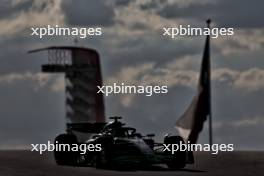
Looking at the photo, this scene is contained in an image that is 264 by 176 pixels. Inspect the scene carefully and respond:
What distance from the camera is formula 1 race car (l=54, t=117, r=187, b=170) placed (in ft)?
147

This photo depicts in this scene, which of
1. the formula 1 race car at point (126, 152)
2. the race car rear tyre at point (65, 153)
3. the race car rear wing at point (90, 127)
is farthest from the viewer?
the race car rear wing at point (90, 127)

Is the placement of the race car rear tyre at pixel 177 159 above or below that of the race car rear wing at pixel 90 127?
below

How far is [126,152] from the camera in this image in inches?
1781

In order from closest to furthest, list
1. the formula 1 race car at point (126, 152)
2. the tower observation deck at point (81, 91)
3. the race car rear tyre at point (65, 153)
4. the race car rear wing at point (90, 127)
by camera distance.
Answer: the formula 1 race car at point (126, 152) < the race car rear tyre at point (65, 153) < the race car rear wing at point (90, 127) < the tower observation deck at point (81, 91)

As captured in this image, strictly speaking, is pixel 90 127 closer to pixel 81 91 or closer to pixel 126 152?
pixel 126 152

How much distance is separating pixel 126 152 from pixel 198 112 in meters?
8.28

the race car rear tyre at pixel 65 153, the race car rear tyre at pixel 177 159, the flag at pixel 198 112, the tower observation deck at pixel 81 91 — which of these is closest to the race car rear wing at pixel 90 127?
the race car rear tyre at pixel 65 153

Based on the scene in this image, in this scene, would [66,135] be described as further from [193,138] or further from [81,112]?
[81,112]

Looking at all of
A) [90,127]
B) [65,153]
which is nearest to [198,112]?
[90,127]

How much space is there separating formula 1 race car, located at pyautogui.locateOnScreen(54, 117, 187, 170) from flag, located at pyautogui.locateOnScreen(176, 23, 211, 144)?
403 centimetres

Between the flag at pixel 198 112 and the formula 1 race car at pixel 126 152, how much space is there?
403 centimetres

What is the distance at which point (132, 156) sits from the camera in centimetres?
4494

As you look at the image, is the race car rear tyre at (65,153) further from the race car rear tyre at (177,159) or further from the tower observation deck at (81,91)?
the tower observation deck at (81,91)

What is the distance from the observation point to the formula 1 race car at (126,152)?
4478 cm
